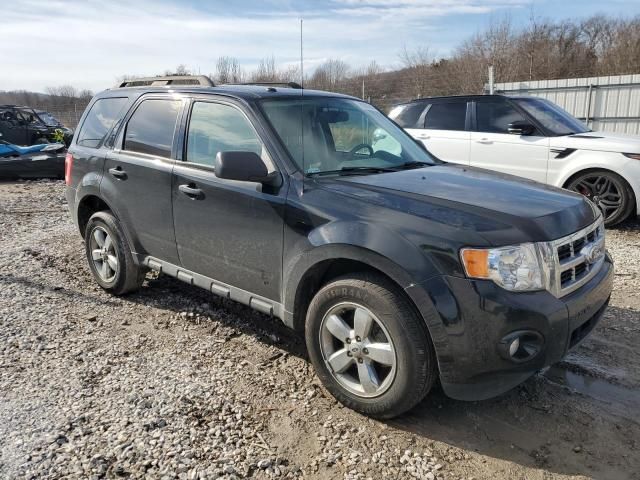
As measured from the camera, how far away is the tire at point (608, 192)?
695cm

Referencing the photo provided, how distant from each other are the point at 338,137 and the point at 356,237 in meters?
1.24

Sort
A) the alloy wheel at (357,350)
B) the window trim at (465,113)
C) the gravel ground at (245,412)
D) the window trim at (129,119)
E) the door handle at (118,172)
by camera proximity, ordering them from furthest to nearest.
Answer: the window trim at (465,113), the door handle at (118,172), the window trim at (129,119), the alloy wheel at (357,350), the gravel ground at (245,412)

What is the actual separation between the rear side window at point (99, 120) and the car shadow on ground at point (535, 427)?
3559 mm

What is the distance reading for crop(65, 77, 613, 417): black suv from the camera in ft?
8.53

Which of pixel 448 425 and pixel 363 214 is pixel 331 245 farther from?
pixel 448 425

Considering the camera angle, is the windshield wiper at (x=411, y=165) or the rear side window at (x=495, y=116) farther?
the rear side window at (x=495, y=116)

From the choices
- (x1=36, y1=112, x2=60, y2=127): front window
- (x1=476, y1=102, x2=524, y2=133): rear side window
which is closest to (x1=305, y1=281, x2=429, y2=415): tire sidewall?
(x1=476, y1=102, x2=524, y2=133): rear side window

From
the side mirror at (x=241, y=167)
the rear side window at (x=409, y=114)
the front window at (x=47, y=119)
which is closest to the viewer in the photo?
the side mirror at (x=241, y=167)

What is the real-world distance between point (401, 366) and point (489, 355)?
17.8 inches

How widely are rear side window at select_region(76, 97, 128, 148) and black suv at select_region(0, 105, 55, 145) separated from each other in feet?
44.5

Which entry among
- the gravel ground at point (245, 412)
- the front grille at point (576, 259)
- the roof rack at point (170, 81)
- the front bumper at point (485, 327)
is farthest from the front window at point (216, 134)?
the front grille at point (576, 259)

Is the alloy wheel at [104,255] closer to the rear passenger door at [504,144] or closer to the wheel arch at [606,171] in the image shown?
the rear passenger door at [504,144]

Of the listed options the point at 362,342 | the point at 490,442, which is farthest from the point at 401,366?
the point at 490,442

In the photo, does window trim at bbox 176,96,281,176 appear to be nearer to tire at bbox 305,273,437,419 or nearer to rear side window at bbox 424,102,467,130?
tire at bbox 305,273,437,419
